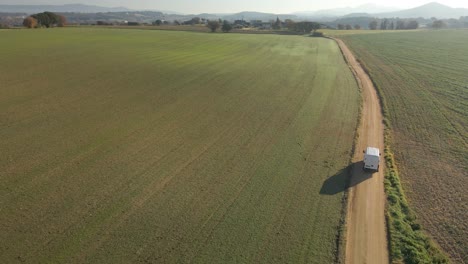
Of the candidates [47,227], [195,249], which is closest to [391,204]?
[195,249]

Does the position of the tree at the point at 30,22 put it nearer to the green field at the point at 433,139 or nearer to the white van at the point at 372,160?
the green field at the point at 433,139

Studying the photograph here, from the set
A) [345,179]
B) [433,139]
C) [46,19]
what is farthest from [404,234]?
[46,19]

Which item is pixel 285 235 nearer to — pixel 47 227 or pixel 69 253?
pixel 69 253

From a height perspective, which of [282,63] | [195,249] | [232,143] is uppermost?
[282,63]

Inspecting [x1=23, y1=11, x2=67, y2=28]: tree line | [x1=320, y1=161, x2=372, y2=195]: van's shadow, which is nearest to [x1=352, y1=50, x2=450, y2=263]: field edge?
[x1=320, y1=161, x2=372, y2=195]: van's shadow

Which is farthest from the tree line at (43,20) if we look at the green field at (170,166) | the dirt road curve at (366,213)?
the dirt road curve at (366,213)

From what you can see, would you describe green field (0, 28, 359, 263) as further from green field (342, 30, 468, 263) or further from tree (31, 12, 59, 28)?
tree (31, 12, 59, 28)
